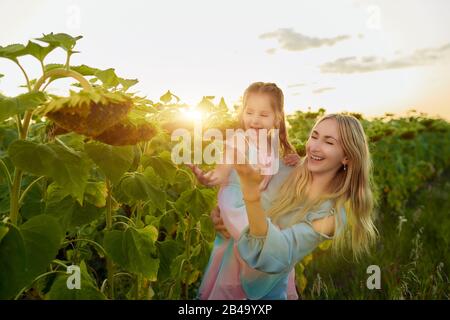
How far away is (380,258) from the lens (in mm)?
4160

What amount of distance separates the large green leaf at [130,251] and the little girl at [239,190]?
459 mm

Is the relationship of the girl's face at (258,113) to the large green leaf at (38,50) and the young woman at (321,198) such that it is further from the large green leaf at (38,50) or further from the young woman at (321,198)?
the large green leaf at (38,50)

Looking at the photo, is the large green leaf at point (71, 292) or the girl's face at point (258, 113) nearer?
the large green leaf at point (71, 292)

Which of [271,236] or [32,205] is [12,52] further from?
[271,236]

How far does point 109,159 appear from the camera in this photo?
5.59 feet

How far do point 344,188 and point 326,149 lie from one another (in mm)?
165

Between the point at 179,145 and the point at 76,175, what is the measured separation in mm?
702

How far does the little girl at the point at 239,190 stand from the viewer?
2.28 meters

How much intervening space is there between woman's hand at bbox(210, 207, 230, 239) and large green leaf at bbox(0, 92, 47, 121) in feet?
3.61

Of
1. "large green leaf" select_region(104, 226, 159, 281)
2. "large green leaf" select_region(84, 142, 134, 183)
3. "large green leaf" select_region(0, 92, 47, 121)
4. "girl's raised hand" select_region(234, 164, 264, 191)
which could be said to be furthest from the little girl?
"large green leaf" select_region(0, 92, 47, 121)

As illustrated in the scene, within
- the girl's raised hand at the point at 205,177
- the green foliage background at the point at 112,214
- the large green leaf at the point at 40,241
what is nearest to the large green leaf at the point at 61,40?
the green foliage background at the point at 112,214

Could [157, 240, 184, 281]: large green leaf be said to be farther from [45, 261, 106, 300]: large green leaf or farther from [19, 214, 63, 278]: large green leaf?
[19, 214, 63, 278]: large green leaf

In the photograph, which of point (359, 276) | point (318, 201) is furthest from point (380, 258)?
point (318, 201)

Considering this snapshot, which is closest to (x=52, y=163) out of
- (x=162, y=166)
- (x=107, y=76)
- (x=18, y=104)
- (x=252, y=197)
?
(x=18, y=104)
